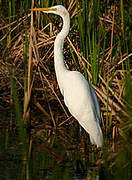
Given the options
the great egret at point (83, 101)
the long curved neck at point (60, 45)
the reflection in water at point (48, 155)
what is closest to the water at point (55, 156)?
the reflection in water at point (48, 155)

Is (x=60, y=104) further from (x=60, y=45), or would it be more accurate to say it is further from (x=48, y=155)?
(x=48, y=155)

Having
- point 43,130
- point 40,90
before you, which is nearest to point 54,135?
point 43,130

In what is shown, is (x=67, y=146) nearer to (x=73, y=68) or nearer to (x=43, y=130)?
(x=43, y=130)

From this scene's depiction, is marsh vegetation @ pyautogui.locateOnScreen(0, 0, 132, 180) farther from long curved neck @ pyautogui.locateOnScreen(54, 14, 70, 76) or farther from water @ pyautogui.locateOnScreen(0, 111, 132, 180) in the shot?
long curved neck @ pyautogui.locateOnScreen(54, 14, 70, 76)

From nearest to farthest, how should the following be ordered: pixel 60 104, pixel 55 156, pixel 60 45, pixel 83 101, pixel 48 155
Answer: pixel 55 156, pixel 48 155, pixel 83 101, pixel 60 45, pixel 60 104

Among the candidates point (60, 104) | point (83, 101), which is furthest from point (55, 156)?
point (60, 104)

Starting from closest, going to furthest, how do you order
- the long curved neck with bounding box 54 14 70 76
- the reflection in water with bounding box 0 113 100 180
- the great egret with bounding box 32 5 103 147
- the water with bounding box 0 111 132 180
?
the water with bounding box 0 111 132 180 < the reflection in water with bounding box 0 113 100 180 < the great egret with bounding box 32 5 103 147 < the long curved neck with bounding box 54 14 70 76

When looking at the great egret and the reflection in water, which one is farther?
the great egret

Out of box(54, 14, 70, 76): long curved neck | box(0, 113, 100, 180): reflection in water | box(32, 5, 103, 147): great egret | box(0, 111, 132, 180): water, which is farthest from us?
box(54, 14, 70, 76): long curved neck

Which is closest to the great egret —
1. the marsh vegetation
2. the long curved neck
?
the long curved neck

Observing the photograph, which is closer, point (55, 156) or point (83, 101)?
point (55, 156)

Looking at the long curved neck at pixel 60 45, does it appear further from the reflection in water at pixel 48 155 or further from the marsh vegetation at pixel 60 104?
the reflection in water at pixel 48 155

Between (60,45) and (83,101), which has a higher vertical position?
(60,45)

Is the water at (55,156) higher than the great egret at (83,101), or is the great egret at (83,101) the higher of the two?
the great egret at (83,101)
